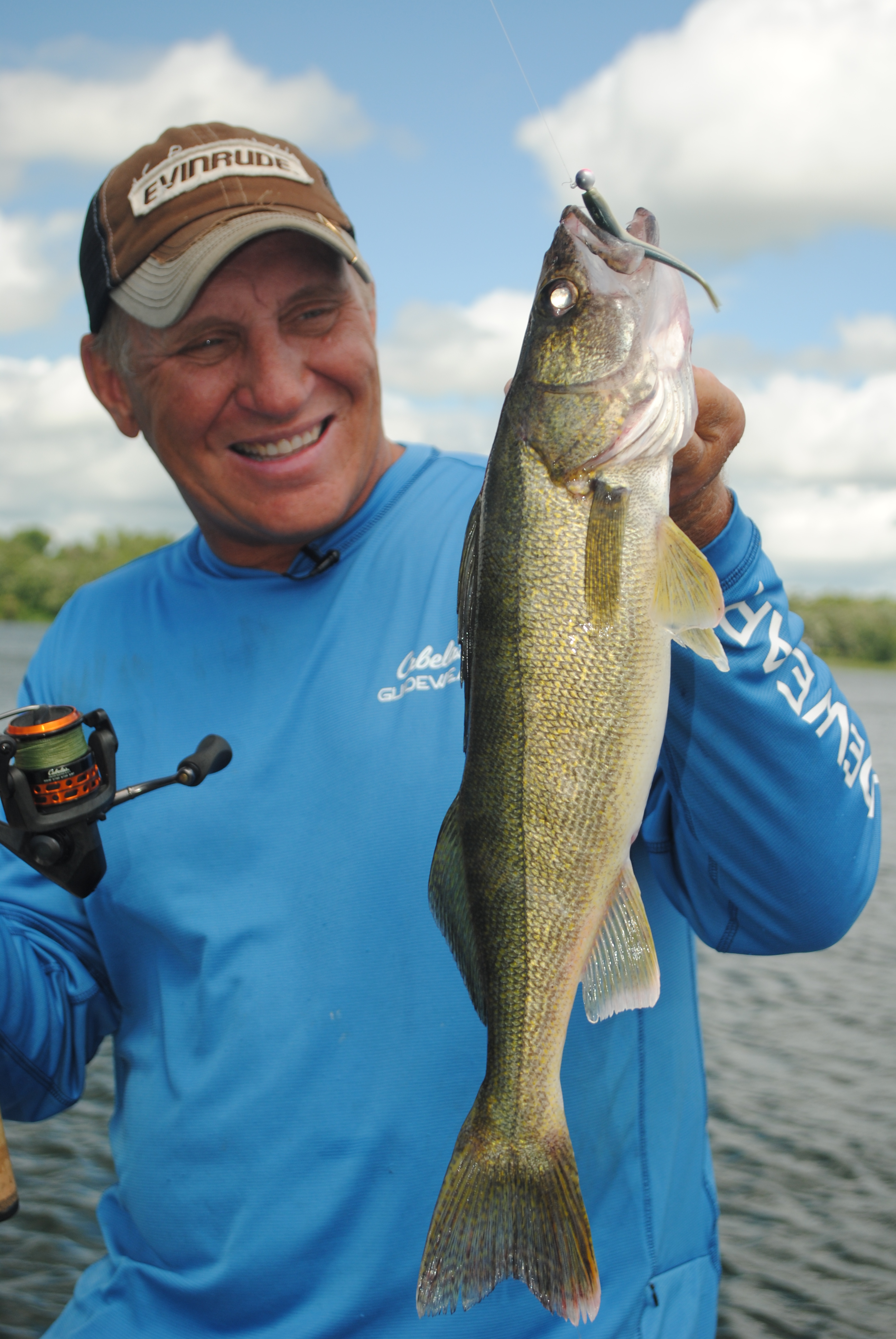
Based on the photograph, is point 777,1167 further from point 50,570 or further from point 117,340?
point 50,570

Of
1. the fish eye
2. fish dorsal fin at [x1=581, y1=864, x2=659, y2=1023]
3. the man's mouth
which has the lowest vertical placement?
fish dorsal fin at [x1=581, y1=864, x2=659, y2=1023]

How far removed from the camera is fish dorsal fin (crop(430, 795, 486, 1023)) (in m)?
1.86

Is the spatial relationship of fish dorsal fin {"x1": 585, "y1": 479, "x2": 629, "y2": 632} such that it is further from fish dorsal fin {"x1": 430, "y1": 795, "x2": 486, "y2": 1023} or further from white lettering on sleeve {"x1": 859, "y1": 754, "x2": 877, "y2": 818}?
white lettering on sleeve {"x1": 859, "y1": 754, "x2": 877, "y2": 818}

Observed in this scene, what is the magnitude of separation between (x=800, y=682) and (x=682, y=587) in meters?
0.35

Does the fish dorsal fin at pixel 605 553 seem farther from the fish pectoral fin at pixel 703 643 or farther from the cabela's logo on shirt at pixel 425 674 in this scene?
the cabela's logo on shirt at pixel 425 674

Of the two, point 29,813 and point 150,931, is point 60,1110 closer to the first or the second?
point 150,931

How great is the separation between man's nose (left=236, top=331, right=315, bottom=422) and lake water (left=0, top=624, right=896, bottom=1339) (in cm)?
572

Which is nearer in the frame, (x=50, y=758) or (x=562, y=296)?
(x=562, y=296)

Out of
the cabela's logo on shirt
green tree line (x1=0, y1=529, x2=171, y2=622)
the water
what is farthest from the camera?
green tree line (x1=0, y1=529, x2=171, y2=622)

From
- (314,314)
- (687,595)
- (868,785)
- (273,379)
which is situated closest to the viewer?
(687,595)

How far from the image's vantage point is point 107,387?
3.21 metres

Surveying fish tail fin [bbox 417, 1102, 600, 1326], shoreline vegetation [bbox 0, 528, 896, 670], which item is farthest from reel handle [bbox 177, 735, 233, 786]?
shoreline vegetation [bbox 0, 528, 896, 670]

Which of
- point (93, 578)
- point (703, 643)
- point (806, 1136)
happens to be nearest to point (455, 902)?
point (703, 643)

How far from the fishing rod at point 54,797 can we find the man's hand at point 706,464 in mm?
1181
